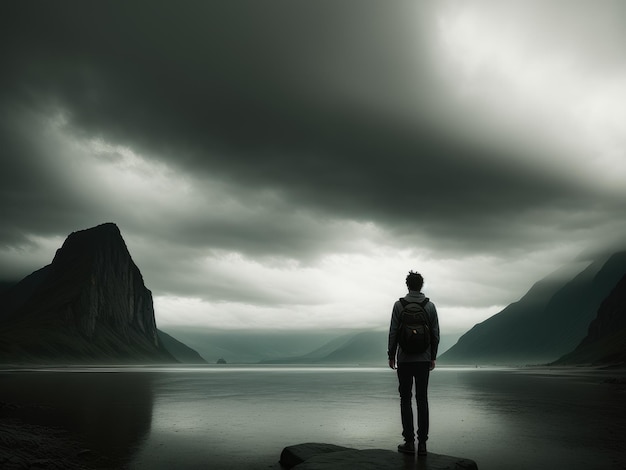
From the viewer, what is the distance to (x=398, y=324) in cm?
1162

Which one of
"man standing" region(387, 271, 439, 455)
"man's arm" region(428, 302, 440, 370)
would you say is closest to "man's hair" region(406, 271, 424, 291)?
"man standing" region(387, 271, 439, 455)

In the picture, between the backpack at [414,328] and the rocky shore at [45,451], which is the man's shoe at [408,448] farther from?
the rocky shore at [45,451]

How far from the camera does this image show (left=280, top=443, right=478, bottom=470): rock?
9.07 metres

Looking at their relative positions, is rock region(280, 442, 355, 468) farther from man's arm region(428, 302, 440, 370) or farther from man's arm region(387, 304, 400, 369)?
man's arm region(428, 302, 440, 370)

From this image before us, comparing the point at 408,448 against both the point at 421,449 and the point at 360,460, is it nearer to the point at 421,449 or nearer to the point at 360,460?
the point at 421,449

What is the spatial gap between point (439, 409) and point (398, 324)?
40.7 ft

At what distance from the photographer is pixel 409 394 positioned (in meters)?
11.7

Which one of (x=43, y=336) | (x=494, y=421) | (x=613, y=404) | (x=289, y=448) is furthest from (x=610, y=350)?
(x=43, y=336)

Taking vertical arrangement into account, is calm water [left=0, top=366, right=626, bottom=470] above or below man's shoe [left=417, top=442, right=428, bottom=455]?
below

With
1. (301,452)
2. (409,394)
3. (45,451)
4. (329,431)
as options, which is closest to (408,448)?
(409,394)

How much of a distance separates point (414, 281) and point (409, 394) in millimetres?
2682

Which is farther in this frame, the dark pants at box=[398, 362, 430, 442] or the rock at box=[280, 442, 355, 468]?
the dark pants at box=[398, 362, 430, 442]

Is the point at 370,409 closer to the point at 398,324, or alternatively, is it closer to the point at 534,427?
the point at 534,427

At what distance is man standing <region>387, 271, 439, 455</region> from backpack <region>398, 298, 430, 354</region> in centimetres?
2
